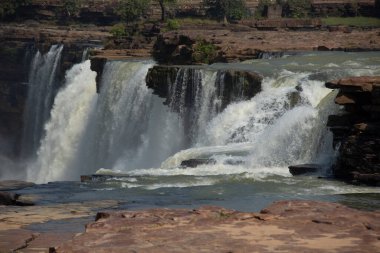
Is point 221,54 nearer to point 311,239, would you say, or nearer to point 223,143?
point 223,143

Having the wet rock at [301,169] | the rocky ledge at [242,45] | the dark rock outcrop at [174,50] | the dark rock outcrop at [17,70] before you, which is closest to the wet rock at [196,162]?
the wet rock at [301,169]

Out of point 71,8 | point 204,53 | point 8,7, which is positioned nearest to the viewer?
point 204,53

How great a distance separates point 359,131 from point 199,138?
1001 centimetres

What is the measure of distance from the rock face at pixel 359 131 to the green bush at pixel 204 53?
59.6 feet

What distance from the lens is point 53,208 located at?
15.6 m

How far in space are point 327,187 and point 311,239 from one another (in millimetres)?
10287

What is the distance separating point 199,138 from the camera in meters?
29.2

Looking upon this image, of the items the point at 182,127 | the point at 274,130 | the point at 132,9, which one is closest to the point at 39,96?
the point at 132,9

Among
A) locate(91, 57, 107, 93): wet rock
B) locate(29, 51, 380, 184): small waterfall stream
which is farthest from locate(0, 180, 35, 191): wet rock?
locate(91, 57, 107, 93): wet rock

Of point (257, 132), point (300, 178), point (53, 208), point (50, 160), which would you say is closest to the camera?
point (53, 208)

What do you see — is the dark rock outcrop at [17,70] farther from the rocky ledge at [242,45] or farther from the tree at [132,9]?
the rocky ledge at [242,45]

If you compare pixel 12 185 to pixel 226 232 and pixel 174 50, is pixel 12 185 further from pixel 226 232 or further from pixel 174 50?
pixel 174 50

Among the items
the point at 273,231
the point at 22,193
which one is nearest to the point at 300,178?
the point at 22,193

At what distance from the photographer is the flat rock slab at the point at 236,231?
846cm
